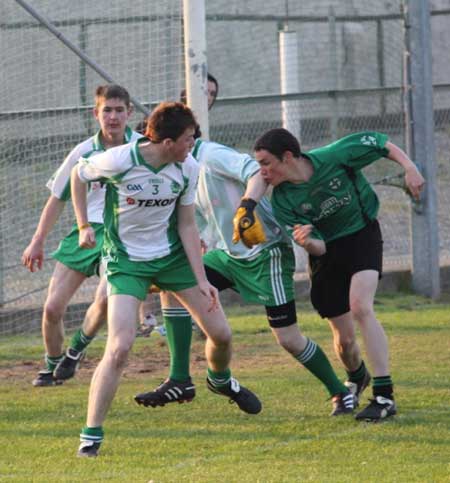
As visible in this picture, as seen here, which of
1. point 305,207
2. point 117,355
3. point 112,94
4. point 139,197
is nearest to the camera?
point 117,355

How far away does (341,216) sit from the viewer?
7.70 metres

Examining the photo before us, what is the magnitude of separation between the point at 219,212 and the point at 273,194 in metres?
0.43

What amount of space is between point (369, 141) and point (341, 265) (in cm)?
75

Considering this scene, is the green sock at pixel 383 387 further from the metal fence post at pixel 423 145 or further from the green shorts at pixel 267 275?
the metal fence post at pixel 423 145

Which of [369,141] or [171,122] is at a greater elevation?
[171,122]

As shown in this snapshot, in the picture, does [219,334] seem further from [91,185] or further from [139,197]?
[91,185]

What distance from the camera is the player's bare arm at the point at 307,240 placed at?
7.32m

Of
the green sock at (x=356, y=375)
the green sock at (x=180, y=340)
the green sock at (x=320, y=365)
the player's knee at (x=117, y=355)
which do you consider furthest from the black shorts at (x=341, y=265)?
the player's knee at (x=117, y=355)

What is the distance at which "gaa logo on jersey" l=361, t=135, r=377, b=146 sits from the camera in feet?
25.3

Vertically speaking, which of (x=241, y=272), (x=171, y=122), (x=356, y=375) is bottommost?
(x=356, y=375)

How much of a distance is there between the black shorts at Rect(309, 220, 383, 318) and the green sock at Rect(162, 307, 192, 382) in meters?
0.79

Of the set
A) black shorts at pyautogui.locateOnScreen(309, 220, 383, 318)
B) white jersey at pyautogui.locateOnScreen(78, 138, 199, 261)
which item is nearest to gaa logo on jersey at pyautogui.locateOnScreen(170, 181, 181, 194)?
white jersey at pyautogui.locateOnScreen(78, 138, 199, 261)

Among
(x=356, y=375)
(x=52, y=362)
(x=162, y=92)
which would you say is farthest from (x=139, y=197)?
(x=162, y=92)

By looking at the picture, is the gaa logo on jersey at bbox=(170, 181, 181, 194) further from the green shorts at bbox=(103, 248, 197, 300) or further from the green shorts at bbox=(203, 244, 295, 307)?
the green shorts at bbox=(203, 244, 295, 307)
